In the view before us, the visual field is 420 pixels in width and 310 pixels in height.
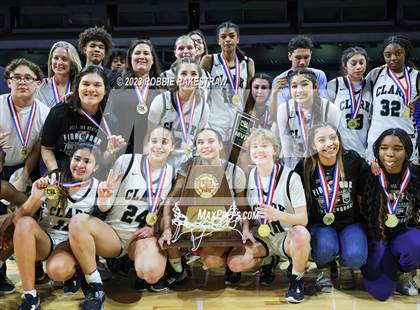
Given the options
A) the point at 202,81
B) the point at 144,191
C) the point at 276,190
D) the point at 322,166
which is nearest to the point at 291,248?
the point at 276,190

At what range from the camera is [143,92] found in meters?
3.05

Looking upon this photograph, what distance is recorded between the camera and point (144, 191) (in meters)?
2.74

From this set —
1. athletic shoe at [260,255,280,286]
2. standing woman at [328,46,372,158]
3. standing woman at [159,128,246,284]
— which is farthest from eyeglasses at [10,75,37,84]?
standing woman at [328,46,372,158]

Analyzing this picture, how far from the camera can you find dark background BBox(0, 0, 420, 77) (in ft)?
25.8

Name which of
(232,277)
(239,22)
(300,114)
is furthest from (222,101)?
(239,22)

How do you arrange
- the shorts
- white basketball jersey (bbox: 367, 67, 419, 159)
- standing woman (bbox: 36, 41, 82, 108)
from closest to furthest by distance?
the shorts < standing woman (bbox: 36, 41, 82, 108) < white basketball jersey (bbox: 367, 67, 419, 159)

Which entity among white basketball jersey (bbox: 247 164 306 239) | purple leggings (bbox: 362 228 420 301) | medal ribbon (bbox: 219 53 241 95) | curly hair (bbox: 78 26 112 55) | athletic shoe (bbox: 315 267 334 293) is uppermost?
curly hair (bbox: 78 26 112 55)

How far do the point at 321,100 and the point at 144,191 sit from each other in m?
1.27

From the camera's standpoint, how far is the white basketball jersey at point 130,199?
274 cm

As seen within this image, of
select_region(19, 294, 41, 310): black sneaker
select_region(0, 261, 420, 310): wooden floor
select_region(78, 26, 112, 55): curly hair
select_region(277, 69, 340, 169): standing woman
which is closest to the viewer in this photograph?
select_region(19, 294, 41, 310): black sneaker

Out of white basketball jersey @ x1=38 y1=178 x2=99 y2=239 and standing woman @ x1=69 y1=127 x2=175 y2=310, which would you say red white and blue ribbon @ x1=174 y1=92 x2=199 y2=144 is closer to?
standing woman @ x1=69 y1=127 x2=175 y2=310

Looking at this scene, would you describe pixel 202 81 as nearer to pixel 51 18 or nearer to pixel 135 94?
pixel 135 94

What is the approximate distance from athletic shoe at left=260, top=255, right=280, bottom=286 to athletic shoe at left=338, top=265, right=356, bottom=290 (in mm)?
391

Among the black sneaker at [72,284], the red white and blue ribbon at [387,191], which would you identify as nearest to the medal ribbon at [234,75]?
the red white and blue ribbon at [387,191]
